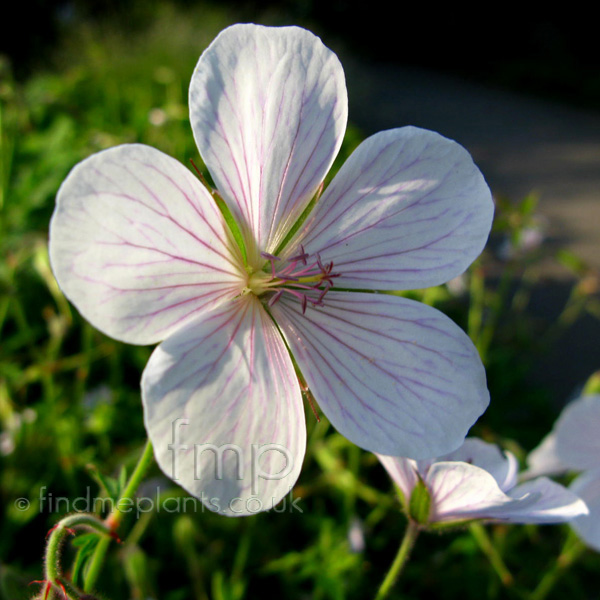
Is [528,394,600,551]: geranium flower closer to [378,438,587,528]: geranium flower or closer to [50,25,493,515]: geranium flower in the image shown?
[378,438,587,528]: geranium flower

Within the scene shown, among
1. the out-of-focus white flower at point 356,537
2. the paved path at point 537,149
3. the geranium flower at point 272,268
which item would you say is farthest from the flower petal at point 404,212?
the paved path at point 537,149

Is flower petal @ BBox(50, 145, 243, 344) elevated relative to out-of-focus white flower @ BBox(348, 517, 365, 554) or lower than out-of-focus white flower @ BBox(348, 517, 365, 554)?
elevated

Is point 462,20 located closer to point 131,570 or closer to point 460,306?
point 460,306

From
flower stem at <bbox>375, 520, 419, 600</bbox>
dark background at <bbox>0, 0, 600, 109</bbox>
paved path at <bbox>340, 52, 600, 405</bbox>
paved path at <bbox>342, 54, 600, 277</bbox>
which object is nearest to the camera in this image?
flower stem at <bbox>375, 520, 419, 600</bbox>

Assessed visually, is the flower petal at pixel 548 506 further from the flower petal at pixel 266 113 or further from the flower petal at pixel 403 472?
the flower petal at pixel 266 113

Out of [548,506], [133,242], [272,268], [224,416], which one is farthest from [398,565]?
[133,242]

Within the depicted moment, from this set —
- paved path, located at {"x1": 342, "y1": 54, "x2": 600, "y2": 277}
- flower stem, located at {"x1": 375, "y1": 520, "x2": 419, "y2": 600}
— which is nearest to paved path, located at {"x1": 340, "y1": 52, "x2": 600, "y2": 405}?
paved path, located at {"x1": 342, "y1": 54, "x2": 600, "y2": 277}

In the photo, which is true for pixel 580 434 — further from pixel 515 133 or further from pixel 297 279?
pixel 515 133
